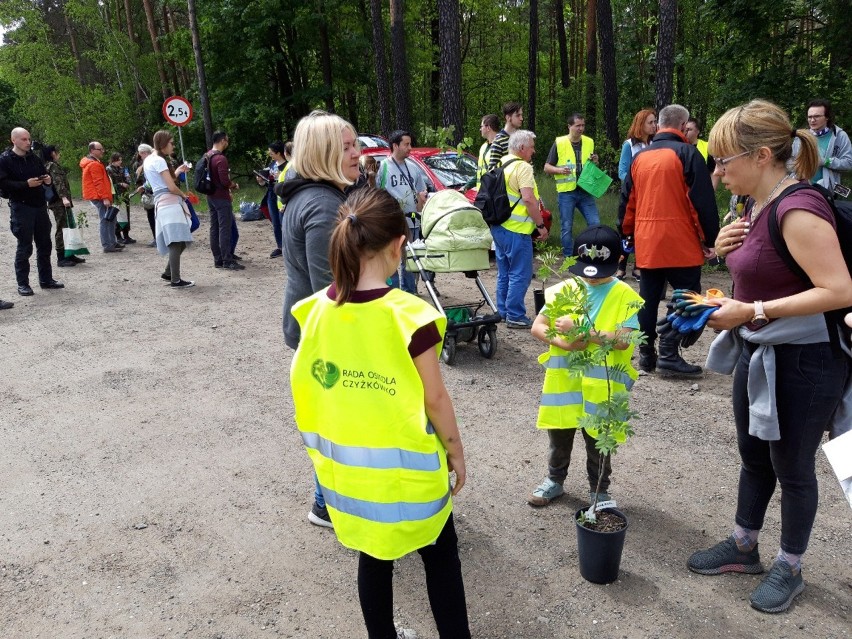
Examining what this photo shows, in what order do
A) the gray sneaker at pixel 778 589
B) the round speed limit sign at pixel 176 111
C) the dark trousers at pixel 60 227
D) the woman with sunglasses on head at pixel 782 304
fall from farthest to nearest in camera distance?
the round speed limit sign at pixel 176 111, the dark trousers at pixel 60 227, the gray sneaker at pixel 778 589, the woman with sunglasses on head at pixel 782 304

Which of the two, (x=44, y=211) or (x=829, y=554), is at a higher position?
(x=44, y=211)

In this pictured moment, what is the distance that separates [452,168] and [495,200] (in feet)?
17.2

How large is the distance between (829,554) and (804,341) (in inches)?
53.2

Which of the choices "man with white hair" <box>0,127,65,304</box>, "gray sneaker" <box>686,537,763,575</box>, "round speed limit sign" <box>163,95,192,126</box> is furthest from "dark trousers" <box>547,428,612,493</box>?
"round speed limit sign" <box>163,95,192,126</box>

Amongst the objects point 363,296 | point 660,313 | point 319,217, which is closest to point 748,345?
point 363,296

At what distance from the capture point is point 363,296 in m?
2.24

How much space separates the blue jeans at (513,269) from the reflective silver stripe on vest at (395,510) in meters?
5.10

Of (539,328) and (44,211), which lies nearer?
(539,328)

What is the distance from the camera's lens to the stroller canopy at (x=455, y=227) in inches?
255

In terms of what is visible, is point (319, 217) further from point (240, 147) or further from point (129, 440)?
point (240, 147)

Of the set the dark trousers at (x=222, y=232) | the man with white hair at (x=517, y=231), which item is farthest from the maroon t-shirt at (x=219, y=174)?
the man with white hair at (x=517, y=231)

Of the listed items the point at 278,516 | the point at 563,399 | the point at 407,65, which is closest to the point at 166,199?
the point at 278,516

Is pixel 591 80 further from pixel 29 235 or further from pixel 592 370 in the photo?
pixel 592 370

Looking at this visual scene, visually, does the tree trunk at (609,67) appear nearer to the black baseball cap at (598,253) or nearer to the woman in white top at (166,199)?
the woman in white top at (166,199)
